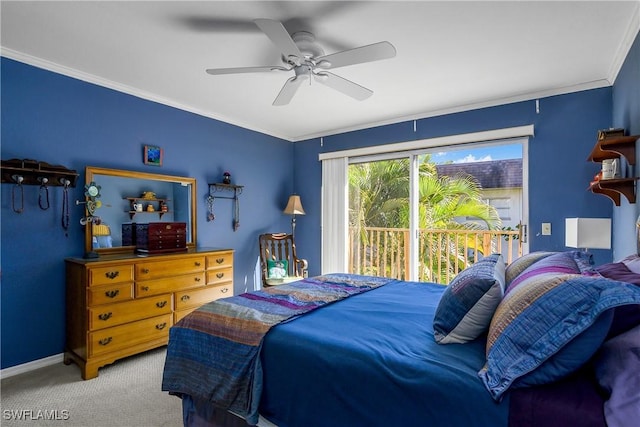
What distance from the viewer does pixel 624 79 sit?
2428 mm

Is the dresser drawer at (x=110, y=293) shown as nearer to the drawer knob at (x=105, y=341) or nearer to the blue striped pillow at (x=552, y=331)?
the drawer knob at (x=105, y=341)

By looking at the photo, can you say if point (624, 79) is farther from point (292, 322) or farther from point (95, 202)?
point (95, 202)

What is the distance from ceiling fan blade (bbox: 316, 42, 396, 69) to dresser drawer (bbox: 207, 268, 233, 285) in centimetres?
226

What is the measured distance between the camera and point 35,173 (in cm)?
254

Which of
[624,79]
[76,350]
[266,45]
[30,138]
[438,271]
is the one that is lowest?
[76,350]

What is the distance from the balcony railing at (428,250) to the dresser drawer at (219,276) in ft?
5.94

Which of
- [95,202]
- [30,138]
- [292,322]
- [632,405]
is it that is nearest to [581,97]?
[632,405]

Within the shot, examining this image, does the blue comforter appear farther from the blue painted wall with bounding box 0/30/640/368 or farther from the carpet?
the blue painted wall with bounding box 0/30/640/368

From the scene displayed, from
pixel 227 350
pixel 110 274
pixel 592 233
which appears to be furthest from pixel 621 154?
pixel 110 274

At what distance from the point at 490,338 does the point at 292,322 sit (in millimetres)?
870

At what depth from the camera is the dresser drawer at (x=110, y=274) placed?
2.49 m

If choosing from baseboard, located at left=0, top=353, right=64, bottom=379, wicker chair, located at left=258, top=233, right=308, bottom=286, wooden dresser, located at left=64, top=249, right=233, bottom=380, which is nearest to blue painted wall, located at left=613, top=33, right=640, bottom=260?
wicker chair, located at left=258, top=233, right=308, bottom=286

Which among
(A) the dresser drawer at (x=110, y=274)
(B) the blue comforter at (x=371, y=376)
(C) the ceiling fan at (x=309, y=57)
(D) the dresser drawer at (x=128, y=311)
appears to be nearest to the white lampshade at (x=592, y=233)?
(B) the blue comforter at (x=371, y=376)

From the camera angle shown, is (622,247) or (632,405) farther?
(622,247)
